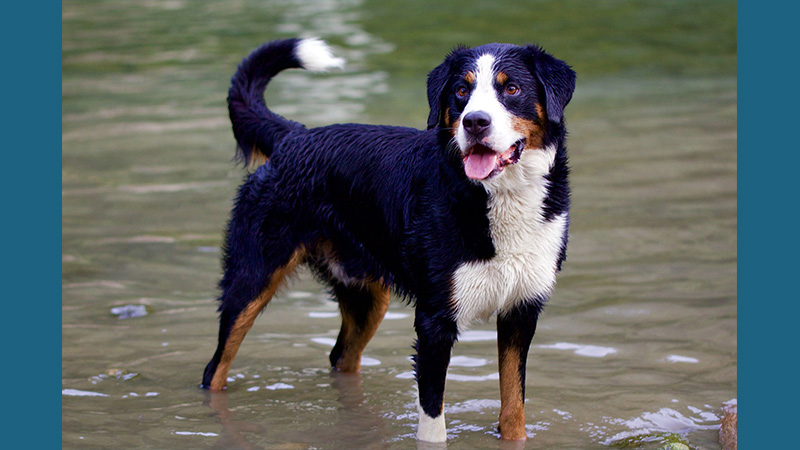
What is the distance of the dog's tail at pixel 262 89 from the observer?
234 inches

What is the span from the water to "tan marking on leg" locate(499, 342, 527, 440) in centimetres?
12

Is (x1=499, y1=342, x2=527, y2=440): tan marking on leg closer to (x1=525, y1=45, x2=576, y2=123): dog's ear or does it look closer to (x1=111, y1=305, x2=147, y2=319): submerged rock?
(x1=525, y1=45, x2=576, y2=123): dog's ear

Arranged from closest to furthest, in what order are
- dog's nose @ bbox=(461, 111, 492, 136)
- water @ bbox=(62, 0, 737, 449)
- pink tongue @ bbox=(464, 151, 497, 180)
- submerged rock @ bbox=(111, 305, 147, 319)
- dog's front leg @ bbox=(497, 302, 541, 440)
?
dog's nose @ bbox=(461, 111, 492, 136)
pink tongue @ bbox=(464, 151, 497, 180)
dog's front leg @ bbox=(497, 302, 541, 440)
water @ bbox=(62, 0, 737, 449)
submerged rock @ bbox=(111, 305, 147, 319)

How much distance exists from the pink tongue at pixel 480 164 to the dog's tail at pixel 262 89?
1701mm

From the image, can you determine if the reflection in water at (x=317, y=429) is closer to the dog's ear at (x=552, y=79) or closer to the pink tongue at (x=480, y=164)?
the pink tongue at (x=480, y=164)

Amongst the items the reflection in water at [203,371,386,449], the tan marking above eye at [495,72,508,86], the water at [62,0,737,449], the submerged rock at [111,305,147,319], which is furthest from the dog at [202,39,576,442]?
the submerged rock at [111,305,147,319]

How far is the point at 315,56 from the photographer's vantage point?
5980 millimetres

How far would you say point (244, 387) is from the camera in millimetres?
5977

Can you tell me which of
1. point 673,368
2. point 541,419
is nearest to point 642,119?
point 673,368

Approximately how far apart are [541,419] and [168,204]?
19.0 ft

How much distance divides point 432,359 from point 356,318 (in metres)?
1.34

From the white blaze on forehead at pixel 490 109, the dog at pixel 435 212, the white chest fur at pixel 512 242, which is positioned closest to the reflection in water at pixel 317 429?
the dog at pixel 435 212

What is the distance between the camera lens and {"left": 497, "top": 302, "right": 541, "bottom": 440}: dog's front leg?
16.1 ft

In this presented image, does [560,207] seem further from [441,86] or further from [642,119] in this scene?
[642,119]
